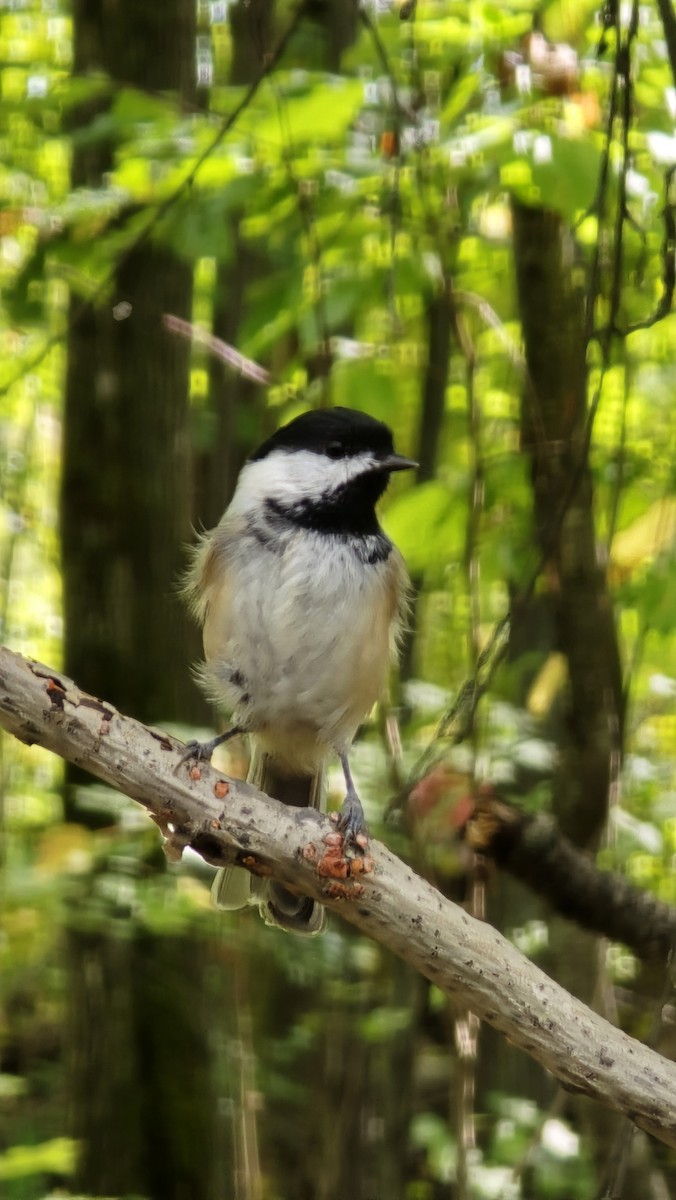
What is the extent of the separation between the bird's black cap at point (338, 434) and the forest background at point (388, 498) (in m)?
0.19

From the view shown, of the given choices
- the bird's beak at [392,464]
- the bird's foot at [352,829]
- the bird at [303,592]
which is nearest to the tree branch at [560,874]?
the bird at [303,592]

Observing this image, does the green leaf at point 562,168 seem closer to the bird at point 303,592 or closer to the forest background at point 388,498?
the forest background at point 388,498

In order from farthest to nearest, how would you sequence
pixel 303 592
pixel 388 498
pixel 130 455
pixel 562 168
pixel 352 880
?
pixel 388 498
pixel 130 455
pixel 303 592
pixel 562 168
pixel 352 880

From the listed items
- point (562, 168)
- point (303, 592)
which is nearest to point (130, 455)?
point (303, 592)

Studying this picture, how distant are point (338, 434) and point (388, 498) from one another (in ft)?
6.48

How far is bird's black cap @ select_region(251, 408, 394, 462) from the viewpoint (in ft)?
9.01

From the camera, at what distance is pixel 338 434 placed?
109 inches

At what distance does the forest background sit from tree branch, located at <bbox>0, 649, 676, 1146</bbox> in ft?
0.69

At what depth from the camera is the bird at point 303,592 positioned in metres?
2.70

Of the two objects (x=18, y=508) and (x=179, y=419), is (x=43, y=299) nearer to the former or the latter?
(x=179, y=419)

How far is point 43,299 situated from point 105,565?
3.88 feet

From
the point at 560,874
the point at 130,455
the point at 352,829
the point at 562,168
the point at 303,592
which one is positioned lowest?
the point at 560,874

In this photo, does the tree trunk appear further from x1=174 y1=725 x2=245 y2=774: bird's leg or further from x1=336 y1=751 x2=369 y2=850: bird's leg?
x1=336 y1=751 x2=369 y2=850: bird's leg

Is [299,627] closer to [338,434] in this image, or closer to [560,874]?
[338,434]
